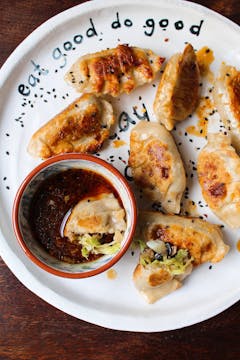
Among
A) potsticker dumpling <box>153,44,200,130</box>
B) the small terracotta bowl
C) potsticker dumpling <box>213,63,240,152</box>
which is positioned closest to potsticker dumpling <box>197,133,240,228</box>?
potsticker dumpling <box>213,63,240,152</box>

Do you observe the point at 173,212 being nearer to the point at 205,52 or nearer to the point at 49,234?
the point at 49,234

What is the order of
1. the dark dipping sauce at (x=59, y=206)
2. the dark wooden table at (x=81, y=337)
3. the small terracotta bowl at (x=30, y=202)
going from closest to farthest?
the small terracotta bowl at (x=30, y=202)
the dark dipping sauce at (x=59, y=206)
the dark wooden table at (x=81, y=337)

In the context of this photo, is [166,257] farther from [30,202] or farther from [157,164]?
[30,202]

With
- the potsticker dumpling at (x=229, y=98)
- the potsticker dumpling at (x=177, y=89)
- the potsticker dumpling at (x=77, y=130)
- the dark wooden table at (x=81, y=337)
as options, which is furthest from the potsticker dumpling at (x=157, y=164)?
the dark wooden table at (x=81, y=337)

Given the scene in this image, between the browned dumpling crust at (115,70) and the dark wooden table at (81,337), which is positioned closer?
the browned dumpling crust at (115,70)

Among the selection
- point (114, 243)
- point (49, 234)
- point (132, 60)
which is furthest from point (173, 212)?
point (132, 60)

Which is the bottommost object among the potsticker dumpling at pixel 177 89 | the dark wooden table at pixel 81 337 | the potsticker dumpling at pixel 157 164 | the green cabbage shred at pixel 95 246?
the dark wooden table at pixel 81 337

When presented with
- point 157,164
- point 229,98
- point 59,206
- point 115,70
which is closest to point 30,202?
point 59,206

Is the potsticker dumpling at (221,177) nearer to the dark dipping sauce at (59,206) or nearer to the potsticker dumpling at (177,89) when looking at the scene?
the potsticker dumpling at (177,89)
